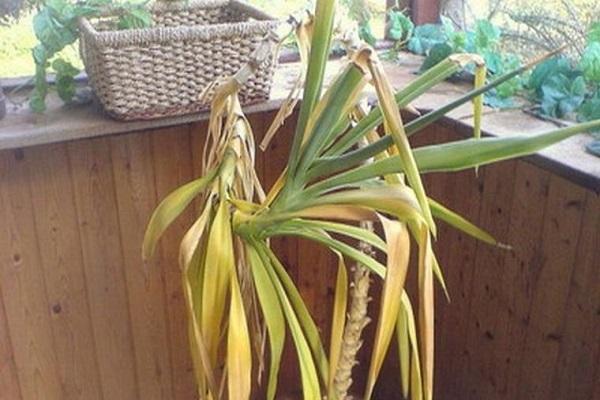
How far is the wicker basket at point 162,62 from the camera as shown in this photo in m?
1.26

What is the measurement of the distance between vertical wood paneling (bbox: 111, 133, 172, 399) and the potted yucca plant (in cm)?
52

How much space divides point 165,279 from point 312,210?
0.87 m

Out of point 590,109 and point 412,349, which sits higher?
point 590,109

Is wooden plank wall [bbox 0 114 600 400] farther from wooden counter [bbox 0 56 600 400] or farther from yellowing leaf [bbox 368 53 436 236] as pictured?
yellowing leaf [bbox 368 53 436 236]

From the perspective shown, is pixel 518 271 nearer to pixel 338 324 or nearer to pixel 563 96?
pixel 563 96

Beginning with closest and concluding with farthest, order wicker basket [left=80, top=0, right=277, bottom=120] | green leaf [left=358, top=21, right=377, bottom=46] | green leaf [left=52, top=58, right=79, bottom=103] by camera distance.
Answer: wicker basket [left=80, top=0, right=277, bottom=120]
green leaf [left=52, top=58, right=79, bottom=103]
green leaf [left=358, top=21, right=377, bottom=46]

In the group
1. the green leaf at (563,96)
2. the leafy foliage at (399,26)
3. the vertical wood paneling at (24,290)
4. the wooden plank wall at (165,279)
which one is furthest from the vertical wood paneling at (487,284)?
the vertical wood paneling at (24,290)

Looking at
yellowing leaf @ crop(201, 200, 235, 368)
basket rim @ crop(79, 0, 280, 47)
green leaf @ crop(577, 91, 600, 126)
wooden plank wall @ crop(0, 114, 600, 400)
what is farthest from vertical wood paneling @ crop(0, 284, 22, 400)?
green leaf @ crop(577, 91, 600, 126)

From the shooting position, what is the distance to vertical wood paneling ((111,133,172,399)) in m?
1.54

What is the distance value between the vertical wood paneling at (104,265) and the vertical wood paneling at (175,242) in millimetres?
105

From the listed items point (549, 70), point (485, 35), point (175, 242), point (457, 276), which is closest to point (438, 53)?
point (485, 35)

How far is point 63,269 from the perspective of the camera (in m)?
1.57

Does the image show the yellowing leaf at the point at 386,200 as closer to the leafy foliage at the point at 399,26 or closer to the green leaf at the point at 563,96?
the green leaf at the point at 563,96

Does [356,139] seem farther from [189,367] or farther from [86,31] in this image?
[189,367]
